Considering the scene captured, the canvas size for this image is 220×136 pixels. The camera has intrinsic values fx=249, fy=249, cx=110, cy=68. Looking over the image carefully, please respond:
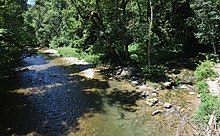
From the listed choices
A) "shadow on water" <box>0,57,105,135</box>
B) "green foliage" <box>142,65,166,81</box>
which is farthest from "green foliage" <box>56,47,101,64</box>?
"green foliage" <box>142,65,166,81</box>

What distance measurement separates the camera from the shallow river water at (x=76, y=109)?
1210cm

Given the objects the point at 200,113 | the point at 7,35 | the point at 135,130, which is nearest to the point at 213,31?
the point at 200,113

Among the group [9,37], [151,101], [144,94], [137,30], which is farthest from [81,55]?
[151,101]

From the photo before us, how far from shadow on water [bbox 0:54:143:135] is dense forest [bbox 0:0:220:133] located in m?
2.31

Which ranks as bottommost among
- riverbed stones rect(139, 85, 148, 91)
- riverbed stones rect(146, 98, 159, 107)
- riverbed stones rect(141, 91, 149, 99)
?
riverbed stones rect(146, 98, 159, 107)

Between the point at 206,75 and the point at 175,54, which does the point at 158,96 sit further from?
the point at 175,54

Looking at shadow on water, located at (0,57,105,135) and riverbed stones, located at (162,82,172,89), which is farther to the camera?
riverbed stones, located at (162,82,172,89)

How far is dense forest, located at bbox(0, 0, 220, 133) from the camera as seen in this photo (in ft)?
69.3

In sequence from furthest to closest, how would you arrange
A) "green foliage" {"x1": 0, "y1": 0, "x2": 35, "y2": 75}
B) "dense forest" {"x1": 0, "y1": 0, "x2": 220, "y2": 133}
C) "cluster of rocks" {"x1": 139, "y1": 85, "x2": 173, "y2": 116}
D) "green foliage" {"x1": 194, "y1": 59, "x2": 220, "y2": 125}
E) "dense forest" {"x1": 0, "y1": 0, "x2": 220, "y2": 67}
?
"dense forest" {"x1": 0, "y1": 0, "x2": 220, "y2": 67}, "dense forest" {"x1": 0, "y1": 0, "x2": 220, "y2": 133}, "green foliage" {"x1": 0, "y1": 0, "x2": 35, "y2": 75}, "cluster of rocks" {"x1": 139, "y1": 85, "x2": 173, "y2": 116}, "green foliage" {"x1": 194, "y1": 59, "x2": 220, "y2": 125}

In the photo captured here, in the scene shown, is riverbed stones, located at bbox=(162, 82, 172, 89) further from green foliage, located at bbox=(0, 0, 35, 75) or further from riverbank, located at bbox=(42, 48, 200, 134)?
green foliage, located at bbox=(0, 0, 35, 75)

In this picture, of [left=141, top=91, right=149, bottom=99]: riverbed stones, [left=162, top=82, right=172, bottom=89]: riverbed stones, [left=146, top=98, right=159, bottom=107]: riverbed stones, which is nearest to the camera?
[left=146, top=98, right=159, bottom=107]: riverbed stones

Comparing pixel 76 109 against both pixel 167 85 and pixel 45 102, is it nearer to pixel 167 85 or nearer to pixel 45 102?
pixel 45 102

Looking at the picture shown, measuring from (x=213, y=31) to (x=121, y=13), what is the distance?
9280 millimetres

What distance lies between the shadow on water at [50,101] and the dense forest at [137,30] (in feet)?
7.57
